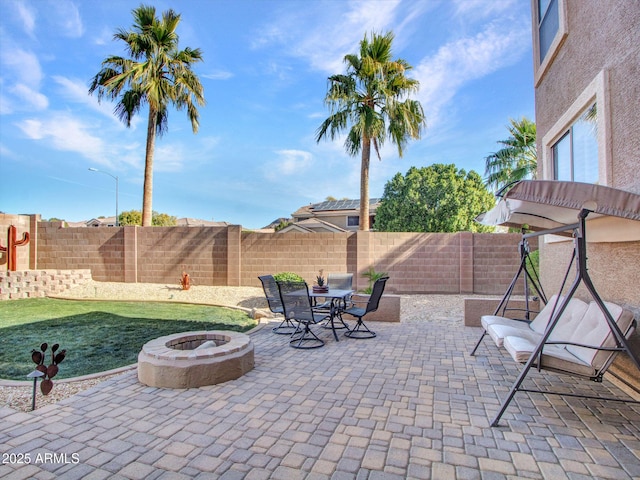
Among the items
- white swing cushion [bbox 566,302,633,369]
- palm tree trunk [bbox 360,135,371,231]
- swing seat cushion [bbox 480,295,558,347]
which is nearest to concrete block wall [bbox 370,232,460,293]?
palm tree trunk [bbox 360,135,371,231]

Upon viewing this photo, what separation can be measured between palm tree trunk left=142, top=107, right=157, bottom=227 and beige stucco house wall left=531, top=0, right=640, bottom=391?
1186 cm

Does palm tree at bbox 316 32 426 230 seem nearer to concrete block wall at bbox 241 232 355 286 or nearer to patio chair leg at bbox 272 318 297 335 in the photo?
concrete block wall at bbox 241 232 355 286

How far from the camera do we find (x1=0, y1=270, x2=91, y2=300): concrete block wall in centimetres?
969

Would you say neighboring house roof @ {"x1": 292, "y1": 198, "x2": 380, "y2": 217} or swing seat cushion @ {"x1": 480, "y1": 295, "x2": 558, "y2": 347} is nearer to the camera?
swing seat cushion @ {"x1": 480, "y1": 295, "x2": 558, "y2": 347}

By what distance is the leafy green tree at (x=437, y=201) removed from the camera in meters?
16.9

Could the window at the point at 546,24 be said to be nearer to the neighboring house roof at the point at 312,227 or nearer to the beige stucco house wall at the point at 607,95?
the beige stucco house wall at the point at 607,95

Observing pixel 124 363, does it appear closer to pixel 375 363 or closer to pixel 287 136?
pixel 375 363

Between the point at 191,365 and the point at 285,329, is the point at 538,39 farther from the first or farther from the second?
the point at 191,365

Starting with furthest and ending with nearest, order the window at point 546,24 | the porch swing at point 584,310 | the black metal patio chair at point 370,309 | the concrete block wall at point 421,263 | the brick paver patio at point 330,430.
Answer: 1. the concrete block wall at point 421,263
2. the black metal patio chair at point 370,309
3. the window at point 546,24
4. the porch swing at point 584,310
5. the brick paver patio at point 330,430

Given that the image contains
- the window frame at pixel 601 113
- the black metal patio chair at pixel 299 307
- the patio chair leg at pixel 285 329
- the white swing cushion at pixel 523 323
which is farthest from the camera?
the patio chair leg at pixel 285 329

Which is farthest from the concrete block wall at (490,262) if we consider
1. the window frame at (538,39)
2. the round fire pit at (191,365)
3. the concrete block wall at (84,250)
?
the concrete block wall at (84,250)

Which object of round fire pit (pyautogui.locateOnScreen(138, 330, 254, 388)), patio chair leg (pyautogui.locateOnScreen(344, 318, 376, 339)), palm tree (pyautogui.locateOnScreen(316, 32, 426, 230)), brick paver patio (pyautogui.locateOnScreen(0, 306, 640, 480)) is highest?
palm tree (pyautogui.locateOnScreen(316, 32, 426, 230))

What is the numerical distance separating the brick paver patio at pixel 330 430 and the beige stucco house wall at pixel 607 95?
1.23 meters

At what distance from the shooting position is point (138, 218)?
29.7 m
